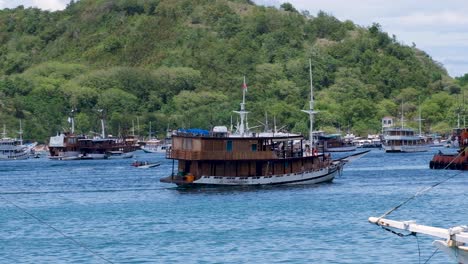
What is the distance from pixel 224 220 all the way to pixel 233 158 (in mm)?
22517

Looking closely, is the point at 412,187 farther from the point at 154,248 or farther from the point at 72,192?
the point at 154,248

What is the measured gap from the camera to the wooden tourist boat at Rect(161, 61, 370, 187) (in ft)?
333

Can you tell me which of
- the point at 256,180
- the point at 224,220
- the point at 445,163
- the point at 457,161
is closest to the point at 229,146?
the point at 256,180

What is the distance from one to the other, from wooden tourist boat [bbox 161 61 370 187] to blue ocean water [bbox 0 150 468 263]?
1244 millimetres

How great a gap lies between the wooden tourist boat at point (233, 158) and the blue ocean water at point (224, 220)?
1.24 m

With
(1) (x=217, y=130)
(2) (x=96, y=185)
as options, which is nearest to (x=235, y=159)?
(1) (x=217, y=130)

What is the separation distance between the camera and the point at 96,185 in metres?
122

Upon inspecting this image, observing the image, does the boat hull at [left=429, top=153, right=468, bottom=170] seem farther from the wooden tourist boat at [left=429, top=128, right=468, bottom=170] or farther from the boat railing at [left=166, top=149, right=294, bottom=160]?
the boat railing at [left=166, top=149, right=294, bottom=160]

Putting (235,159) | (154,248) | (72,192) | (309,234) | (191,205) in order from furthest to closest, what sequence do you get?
1. (72,192)
2. (235,159)
3. (191,205)
4. (309,234)
5. (154,248)

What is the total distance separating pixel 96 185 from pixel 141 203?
2760cm

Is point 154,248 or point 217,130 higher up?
point 217,130

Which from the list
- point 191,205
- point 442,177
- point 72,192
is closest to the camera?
point 191,205

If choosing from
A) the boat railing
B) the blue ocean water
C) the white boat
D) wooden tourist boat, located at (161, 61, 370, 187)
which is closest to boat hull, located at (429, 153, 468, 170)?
the blue ocean water

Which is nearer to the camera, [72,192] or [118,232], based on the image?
[118,232]
